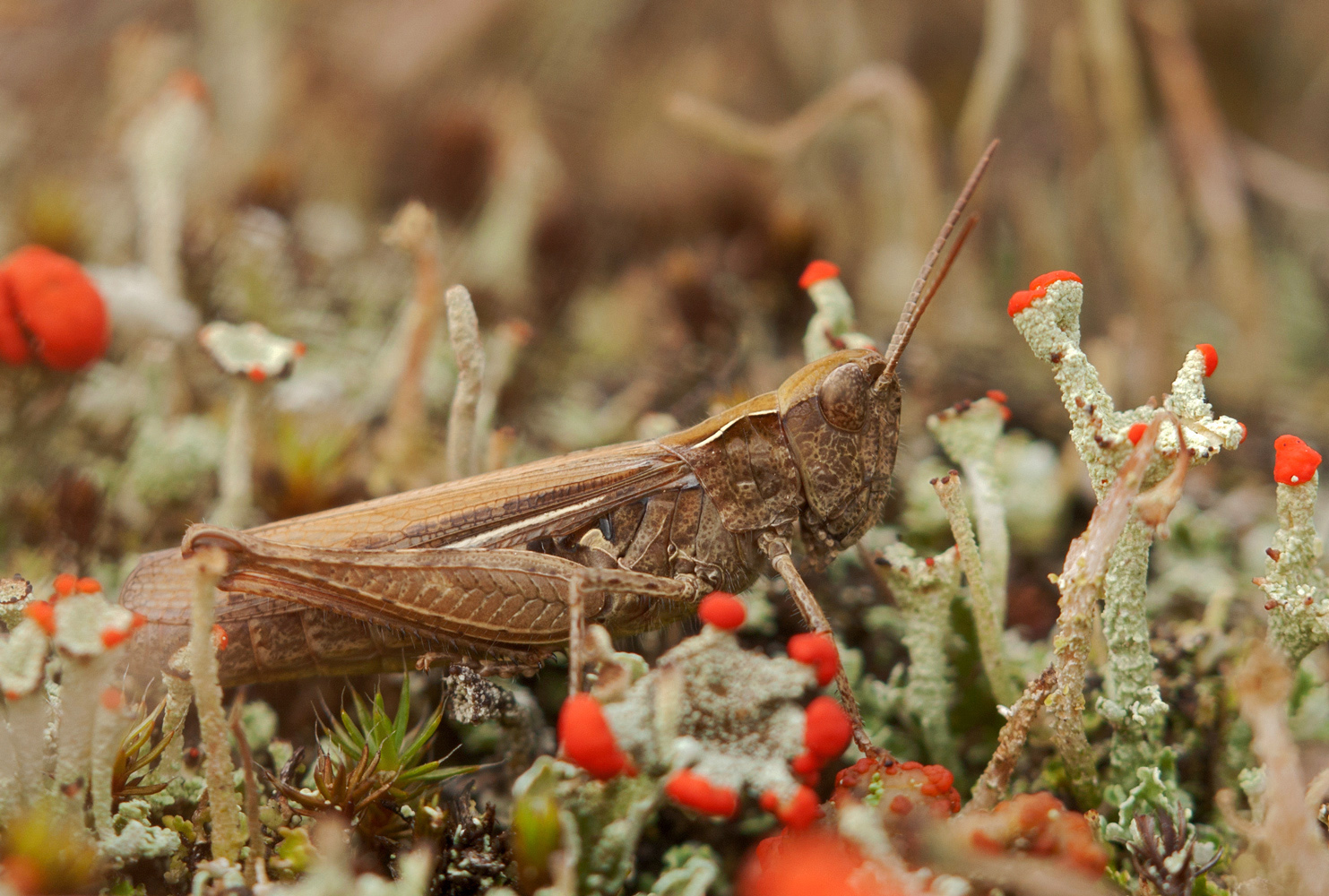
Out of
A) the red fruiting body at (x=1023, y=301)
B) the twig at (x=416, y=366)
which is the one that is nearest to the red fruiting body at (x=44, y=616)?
the twig at (x=416, y=366)

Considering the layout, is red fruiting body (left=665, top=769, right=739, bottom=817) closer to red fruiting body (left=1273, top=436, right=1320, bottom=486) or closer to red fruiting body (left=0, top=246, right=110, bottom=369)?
red fruiting body (left=1273, top=436, right=1320, bottom=486)

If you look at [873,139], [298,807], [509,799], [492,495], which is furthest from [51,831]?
[873,139]

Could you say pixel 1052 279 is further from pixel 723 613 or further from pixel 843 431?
pixel 723 613

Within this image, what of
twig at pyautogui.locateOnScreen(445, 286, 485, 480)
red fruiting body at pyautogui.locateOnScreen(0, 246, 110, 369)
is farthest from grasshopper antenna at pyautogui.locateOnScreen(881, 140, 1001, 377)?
red fruiting body at pyautogui.locateOnScreen(0, 246, 110, 369)

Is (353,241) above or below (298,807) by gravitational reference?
above

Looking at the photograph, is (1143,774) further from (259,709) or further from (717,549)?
(259,709)

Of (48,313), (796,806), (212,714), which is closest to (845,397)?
(796,806)
